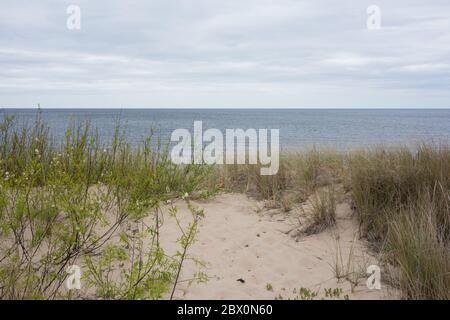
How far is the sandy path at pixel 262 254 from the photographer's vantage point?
11.3ft

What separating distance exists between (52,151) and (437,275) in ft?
18.9

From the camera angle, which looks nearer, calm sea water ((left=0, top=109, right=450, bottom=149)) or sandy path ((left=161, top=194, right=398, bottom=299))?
sandy path ((left=161, top=194, right=398, bottom=299))

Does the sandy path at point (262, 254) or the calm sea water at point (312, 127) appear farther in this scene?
the calm sea water at point (312, 127)

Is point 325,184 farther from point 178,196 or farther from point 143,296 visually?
point 143,296

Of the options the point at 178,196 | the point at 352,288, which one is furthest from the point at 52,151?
the point at 352,288

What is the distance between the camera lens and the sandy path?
3432 millimetres

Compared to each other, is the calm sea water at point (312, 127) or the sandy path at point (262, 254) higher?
the calm sea water at point (312, 127)

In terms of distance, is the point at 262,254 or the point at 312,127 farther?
the point at 312,127

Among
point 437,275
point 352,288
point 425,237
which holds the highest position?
point 425,237

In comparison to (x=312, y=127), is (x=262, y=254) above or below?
below

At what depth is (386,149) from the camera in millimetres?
6266

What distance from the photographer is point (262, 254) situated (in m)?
4.20

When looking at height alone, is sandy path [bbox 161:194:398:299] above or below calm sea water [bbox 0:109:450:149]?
below
